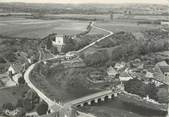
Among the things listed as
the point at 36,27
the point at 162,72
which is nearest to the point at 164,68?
the point at 162,72

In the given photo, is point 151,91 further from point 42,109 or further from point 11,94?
point 11,94

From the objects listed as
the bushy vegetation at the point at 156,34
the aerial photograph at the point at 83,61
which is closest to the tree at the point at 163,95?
the aerial photograph at the point at 83,61

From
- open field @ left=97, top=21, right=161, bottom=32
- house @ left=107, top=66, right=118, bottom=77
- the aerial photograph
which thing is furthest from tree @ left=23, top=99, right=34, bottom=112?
open field @ left=97, top=21, right=161, bottom=32

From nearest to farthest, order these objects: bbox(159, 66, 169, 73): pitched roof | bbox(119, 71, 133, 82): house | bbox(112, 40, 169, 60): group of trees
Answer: bbox(119, 71, 133, 82): house
bbox(159, 66, 169, 73): pitched roof
bbox(112, 40, 169, 60): group of trees

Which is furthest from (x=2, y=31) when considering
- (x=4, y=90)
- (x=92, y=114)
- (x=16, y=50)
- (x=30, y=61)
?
(x=92, y=114)

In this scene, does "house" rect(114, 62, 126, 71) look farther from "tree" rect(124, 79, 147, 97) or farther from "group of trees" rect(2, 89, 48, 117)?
"group of trees" rect(2, 89, 48, 117)

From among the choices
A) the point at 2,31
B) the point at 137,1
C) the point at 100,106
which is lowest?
the point at 100,106

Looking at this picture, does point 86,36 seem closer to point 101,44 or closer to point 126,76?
point 101,44
